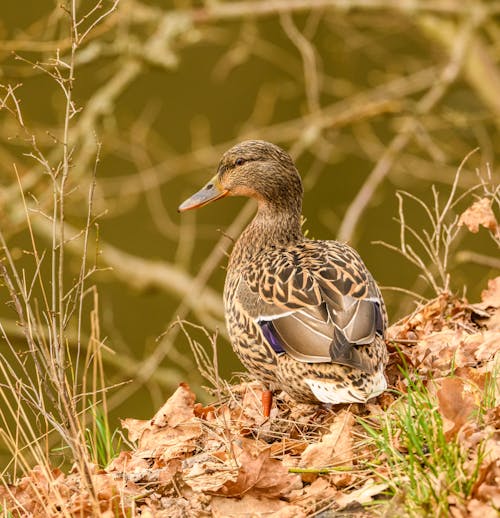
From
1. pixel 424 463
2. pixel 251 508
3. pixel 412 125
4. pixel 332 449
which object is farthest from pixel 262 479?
pixel 412 125

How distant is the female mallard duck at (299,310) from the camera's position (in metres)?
3.70

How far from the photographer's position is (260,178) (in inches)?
193

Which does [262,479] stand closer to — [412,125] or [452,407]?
[452,407]

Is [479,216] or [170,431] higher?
[479,216]

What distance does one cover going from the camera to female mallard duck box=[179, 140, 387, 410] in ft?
12.1

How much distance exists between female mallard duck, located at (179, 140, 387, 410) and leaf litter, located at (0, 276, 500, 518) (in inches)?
5.7

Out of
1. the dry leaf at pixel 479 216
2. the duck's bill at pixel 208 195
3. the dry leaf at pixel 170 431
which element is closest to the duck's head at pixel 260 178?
the duck's bill at pixel 208 195

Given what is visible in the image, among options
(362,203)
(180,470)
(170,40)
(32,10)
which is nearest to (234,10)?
(170,40)

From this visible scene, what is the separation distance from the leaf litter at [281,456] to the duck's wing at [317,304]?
233 millimetres

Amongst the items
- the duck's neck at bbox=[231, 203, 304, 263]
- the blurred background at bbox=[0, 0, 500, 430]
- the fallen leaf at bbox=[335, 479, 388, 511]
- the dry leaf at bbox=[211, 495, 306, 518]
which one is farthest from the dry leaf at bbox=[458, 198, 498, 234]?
the dry leaf at bbox=[211, 495, 306, 518]

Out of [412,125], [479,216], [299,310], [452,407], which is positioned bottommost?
[452,407]

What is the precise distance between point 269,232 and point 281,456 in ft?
4.84

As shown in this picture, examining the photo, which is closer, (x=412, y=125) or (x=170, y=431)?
(x=170, y=431)

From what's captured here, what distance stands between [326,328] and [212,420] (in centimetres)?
84
